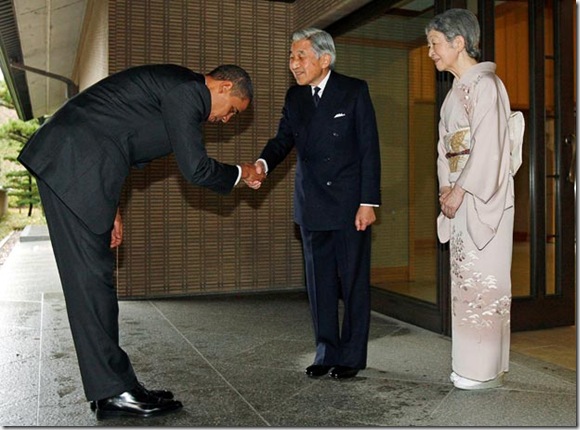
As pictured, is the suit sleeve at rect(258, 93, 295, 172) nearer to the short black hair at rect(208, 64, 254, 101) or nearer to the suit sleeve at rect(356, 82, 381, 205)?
the suit sleeve at rect(356, 82, 381, 205)

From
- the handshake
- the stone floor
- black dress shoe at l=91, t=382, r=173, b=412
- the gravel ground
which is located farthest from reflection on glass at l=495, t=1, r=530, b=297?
the gravel ground

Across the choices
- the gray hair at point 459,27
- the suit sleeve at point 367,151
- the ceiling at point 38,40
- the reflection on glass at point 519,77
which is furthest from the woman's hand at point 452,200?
the ceiling at point 38,40

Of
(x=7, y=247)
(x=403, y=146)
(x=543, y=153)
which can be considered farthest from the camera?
(x=7, y=247)

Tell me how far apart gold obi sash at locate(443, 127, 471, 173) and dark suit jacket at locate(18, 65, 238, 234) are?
0.95 m

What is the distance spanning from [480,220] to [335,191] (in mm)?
594

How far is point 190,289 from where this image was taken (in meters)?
4.79

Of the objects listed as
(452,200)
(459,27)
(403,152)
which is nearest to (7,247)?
(403,152)

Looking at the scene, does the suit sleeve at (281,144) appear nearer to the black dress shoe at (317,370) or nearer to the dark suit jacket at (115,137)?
the dark suit jacket at (115,137)

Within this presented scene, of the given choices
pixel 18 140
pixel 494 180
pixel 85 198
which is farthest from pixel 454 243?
pixel 18 140

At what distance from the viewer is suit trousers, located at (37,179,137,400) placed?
2.08 m

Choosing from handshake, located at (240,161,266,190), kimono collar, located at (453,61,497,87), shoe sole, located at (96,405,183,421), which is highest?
kimono collar, located at (453,61,497,87)

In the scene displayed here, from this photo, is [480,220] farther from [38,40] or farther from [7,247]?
[7,247]

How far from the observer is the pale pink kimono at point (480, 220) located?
233cm

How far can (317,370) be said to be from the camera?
2.66 metres
